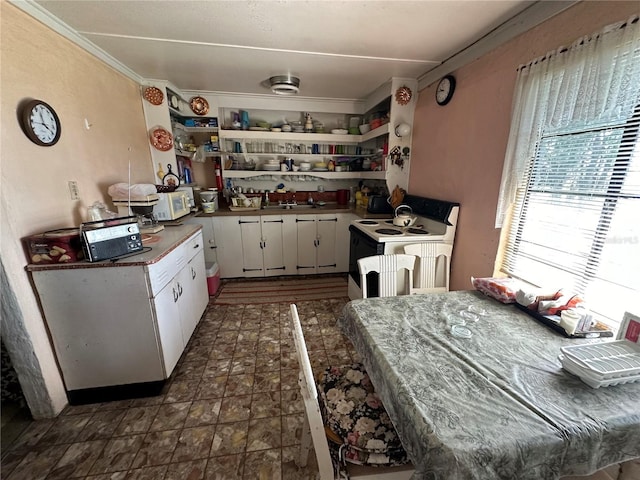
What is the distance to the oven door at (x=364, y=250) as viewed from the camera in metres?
2.36

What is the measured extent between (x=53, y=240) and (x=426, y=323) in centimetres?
201

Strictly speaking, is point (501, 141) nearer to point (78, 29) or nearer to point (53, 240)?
point (53, 240)

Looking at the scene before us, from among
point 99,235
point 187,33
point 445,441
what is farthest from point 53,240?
point 445,441

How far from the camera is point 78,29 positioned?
1761 mm

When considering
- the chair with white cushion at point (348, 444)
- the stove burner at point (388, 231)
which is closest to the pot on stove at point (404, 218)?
the stove burner at point (388, 231)

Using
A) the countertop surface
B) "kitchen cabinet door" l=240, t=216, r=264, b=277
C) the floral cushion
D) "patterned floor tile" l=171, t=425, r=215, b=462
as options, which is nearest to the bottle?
"kitchen cabinet door" l=240, t=216, r=264, b=277

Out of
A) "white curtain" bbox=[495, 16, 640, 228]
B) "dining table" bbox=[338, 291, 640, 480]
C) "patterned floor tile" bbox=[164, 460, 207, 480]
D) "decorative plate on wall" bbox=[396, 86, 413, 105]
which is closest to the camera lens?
"dining table" bbox=[338, 291, 640, 480]

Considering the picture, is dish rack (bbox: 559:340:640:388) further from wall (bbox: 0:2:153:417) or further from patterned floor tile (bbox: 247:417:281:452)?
wall (bbox: 0:2:153:417)

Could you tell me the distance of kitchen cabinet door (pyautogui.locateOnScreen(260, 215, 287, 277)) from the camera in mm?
3316

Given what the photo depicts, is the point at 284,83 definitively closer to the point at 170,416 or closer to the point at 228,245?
the point at 228,245

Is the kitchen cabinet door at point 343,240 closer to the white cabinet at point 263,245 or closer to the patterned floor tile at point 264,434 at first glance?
the white cabinet at point 263,245

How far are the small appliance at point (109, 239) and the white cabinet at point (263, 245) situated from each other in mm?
1606

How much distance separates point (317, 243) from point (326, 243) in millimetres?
126

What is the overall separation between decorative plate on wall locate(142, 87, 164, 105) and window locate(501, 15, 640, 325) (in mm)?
3220
